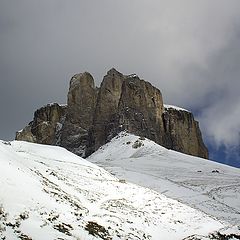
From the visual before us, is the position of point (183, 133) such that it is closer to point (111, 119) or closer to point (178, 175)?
point (111, 119)

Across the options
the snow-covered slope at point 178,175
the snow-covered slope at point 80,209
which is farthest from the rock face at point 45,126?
the snow-covered slope at point 80,209

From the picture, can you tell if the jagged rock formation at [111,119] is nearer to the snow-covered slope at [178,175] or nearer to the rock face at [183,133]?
the rock face at [183,133]

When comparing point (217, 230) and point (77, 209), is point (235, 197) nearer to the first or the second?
point (217, 230)

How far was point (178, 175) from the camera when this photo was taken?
228ft

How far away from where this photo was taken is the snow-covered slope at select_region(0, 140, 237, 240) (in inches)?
837

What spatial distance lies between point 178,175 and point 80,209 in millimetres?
44766

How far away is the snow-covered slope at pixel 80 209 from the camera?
69.7 feet

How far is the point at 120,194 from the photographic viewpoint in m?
34.0

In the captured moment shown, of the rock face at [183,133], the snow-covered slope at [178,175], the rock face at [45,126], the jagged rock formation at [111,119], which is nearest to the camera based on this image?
the snow-covered slope at [178,175]

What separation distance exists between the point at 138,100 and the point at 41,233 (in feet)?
423

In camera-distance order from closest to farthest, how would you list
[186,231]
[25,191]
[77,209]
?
[25,191]
[77,209]
[186,231]

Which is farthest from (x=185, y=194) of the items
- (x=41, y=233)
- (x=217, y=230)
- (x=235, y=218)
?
(x=41, y=233)

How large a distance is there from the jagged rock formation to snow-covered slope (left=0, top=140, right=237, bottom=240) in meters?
95.8

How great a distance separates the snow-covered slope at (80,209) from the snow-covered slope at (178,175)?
1128cm
